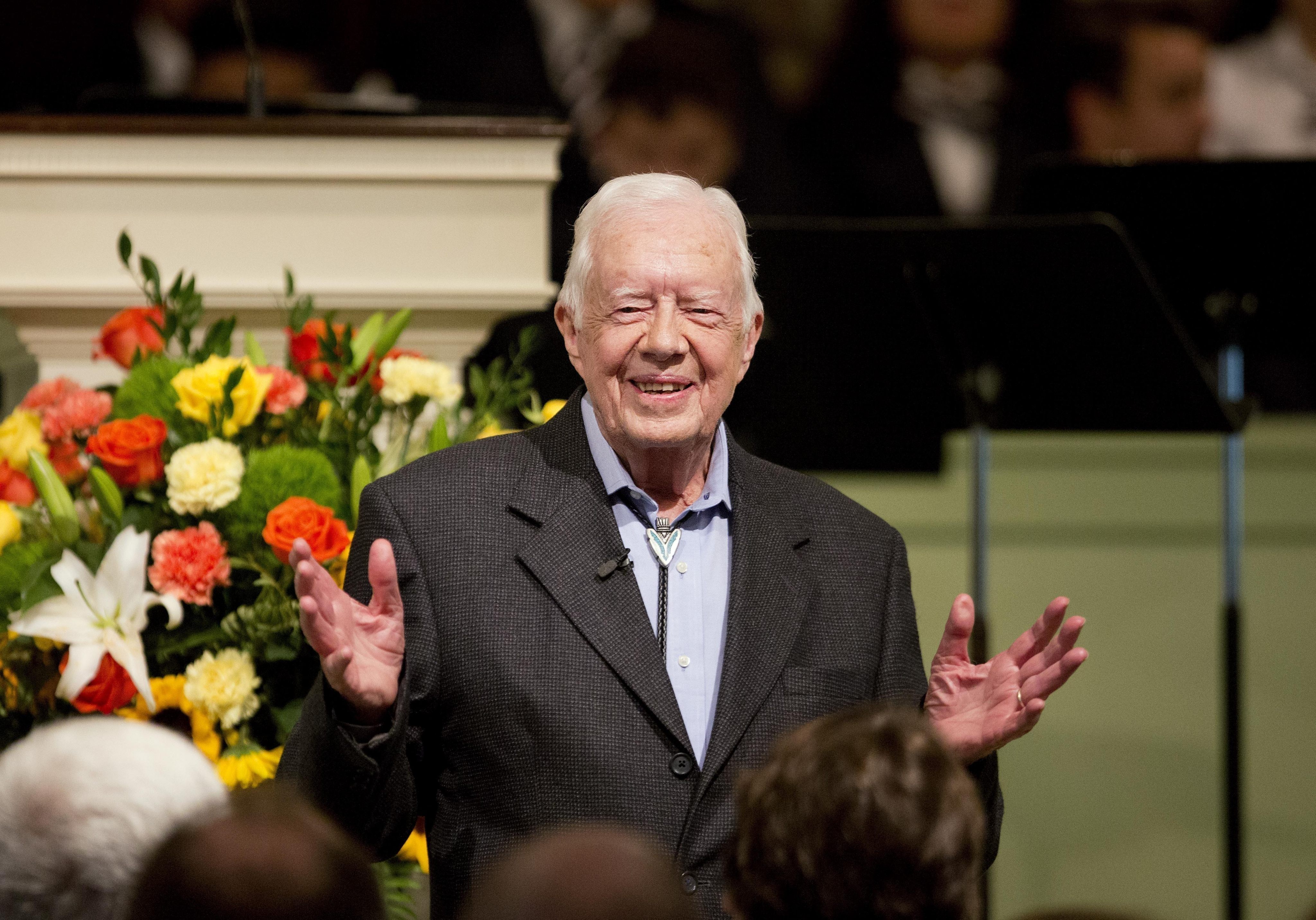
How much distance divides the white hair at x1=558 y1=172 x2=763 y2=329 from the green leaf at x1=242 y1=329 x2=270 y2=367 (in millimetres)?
492

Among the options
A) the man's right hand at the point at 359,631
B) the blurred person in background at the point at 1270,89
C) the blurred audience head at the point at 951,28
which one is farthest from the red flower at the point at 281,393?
the blurred person in background at the point at 1270,89

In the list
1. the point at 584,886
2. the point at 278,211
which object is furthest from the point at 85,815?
the point at 278,211

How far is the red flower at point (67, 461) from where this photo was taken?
1.97m

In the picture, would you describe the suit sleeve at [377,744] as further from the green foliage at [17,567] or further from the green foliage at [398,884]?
the green foliage at [17,567]

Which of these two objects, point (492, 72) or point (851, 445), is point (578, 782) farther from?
point (492, 72)

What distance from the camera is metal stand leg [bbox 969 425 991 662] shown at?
9.77 ft

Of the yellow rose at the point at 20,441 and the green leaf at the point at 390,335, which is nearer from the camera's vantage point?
the yellow rose at the point at 20,441

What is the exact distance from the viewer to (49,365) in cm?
231

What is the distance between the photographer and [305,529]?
181 centimetres

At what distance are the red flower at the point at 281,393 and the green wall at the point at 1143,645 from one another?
5.54ft

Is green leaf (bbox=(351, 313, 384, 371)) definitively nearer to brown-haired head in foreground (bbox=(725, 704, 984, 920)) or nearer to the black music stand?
brown-haired head in foreground (bbox=(725, 704, 984, 920))

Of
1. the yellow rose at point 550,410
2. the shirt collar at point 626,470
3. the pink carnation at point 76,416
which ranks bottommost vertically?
the shirt collar at point 626,470

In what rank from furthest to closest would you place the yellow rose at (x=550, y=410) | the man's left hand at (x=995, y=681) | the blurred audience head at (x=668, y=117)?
the blurred audience head at (x=668, y=117)
the yellow rose at (x=550, y=410)
the man's left hand at (x=995, y=681)

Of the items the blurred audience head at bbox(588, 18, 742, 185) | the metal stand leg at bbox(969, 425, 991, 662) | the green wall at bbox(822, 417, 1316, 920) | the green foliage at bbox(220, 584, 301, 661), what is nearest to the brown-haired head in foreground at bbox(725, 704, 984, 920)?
the green foliage at bbox(220, 584, 301, 661)
